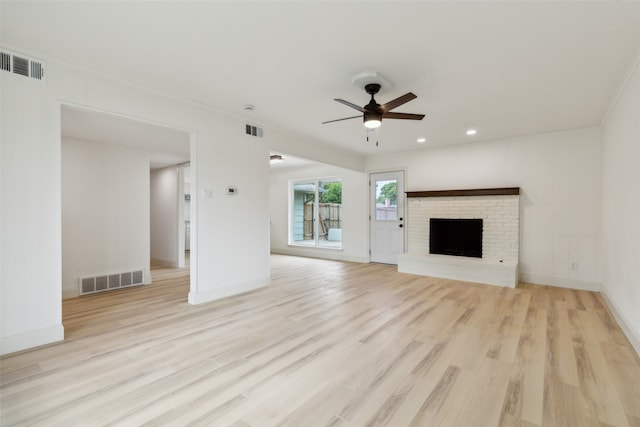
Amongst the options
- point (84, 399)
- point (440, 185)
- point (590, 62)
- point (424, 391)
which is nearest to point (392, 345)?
point (424, 391)

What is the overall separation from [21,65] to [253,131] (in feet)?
8.54

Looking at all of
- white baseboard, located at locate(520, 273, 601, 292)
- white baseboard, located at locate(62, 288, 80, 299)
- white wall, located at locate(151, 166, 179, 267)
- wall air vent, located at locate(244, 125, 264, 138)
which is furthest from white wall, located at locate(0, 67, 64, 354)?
white baseboard, located at locate(520, 273, 601, 292)

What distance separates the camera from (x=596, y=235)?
4.86 meters

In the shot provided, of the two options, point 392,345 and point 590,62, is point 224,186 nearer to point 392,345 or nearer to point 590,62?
point 392,345

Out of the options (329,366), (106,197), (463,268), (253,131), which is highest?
(253,131)

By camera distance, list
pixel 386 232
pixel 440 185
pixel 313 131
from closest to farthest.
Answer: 1. pixel 313 131
2. pixel 440 185
3. pixel 386 232

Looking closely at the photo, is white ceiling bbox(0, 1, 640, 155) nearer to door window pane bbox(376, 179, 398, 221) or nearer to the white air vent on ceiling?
the white air vent on ceiling

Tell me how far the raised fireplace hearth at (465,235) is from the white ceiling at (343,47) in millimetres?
2142

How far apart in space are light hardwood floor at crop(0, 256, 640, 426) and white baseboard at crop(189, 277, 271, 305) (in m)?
0.15

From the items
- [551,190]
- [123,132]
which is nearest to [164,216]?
[123,132]

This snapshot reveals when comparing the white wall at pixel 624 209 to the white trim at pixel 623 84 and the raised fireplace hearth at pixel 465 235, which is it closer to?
the white trim at pixel 623 84

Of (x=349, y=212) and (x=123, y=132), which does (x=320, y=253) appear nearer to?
(x=349, y=212)

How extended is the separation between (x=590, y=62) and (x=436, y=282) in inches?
146

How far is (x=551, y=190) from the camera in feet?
17.2
